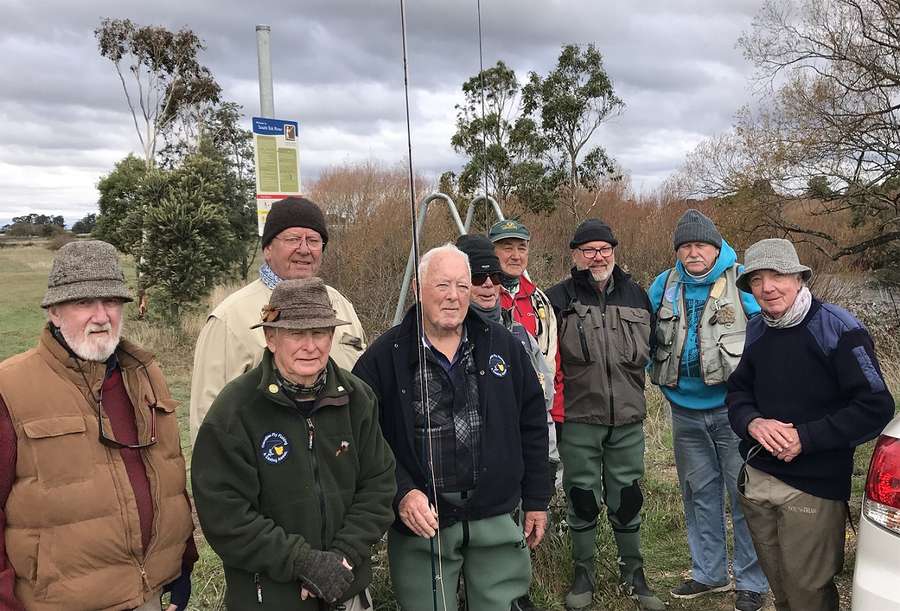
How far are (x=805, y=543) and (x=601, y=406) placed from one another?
1.15m

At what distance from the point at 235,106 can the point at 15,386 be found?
86.2ft

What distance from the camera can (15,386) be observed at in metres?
2.00

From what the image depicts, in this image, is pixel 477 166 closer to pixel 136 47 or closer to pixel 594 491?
pixel 594 491

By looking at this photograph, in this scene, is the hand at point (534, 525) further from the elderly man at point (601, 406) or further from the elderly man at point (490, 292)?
the elderly man at point (601, 406)

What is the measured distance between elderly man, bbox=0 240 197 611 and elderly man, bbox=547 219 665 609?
2.10m

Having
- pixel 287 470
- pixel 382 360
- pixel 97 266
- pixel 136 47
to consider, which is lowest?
pixel 287 470

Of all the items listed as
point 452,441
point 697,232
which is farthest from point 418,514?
point 697,232

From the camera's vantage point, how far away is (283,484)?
2221mm

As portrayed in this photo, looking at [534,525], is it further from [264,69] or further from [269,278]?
[264,69]

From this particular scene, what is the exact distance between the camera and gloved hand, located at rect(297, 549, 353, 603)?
2.18 m

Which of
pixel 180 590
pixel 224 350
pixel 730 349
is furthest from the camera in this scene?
pixel 730 349

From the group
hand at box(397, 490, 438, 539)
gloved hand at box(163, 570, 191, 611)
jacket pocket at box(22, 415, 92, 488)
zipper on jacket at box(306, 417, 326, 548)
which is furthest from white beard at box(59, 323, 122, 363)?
hand at box(397, 490, 438, 539)

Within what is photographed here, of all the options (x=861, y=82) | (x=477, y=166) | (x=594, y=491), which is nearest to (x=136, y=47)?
(x=477, y=166)

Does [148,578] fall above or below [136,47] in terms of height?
below
